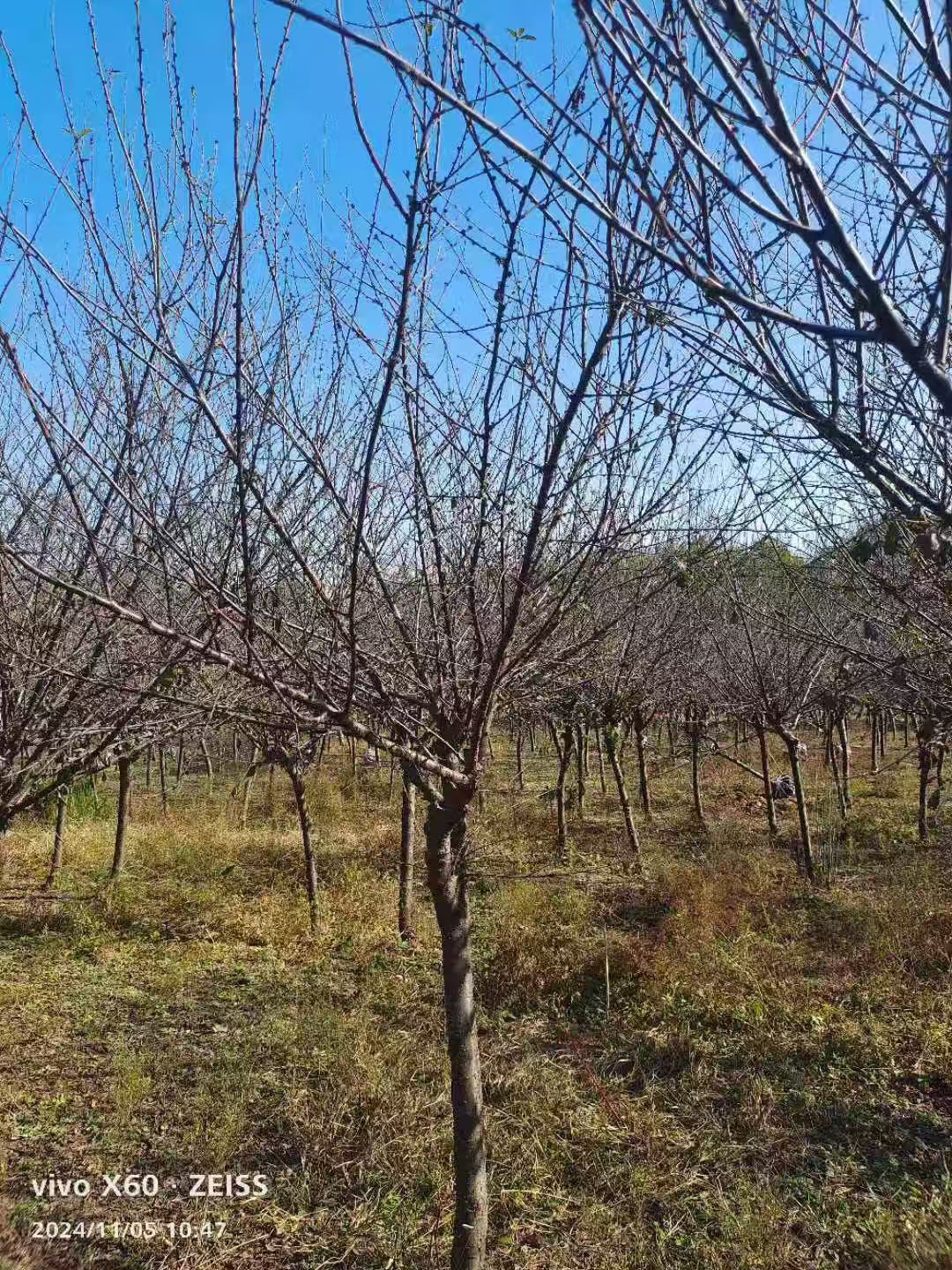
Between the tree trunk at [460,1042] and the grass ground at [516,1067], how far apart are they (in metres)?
0.34

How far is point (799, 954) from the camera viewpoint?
6.14 m

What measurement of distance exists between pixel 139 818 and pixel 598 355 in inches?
473

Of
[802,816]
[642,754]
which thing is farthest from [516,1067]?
[642,754]

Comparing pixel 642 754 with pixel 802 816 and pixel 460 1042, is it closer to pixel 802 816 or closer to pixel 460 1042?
pixel 802 816

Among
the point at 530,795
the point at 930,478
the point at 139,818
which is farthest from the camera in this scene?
the point at 530,795

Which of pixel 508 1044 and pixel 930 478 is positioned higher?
pixel 930 478

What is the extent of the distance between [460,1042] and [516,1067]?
85.5 inches

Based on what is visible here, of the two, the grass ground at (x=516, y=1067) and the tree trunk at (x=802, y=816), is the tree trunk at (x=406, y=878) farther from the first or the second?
the tree trunk at (x=802, y=816)

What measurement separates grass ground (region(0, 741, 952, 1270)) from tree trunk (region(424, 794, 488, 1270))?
0.34 m

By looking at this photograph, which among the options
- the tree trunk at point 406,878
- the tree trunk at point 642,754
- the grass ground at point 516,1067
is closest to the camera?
the grass ground at point 516,1067

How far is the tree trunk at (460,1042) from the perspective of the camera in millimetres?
2615

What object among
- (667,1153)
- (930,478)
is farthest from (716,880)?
(930,478)

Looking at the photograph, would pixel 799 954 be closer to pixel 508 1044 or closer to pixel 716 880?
pixel 716 880
